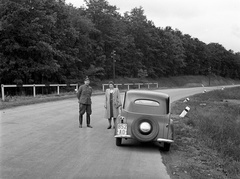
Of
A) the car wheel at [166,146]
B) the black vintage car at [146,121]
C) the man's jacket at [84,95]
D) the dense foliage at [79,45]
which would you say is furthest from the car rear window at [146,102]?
the dense foliage at [79,45]

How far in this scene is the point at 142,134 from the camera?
7.95 meters

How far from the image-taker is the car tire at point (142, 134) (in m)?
7.86

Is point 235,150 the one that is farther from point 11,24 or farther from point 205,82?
point 205,82

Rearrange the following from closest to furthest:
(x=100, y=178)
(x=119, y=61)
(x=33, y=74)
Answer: (x=100, y=178), (x=33, y=74), (x=119, y=61)

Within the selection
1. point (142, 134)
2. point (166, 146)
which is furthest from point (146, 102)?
point (166, 146)

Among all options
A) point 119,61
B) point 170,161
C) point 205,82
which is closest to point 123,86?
point 119,61

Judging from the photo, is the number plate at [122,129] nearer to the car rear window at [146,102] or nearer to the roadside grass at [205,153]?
the car rear window at [146,102]

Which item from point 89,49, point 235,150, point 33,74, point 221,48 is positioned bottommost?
point 235,150

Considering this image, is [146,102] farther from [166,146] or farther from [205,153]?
[205,153]

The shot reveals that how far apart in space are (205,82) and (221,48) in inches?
1844

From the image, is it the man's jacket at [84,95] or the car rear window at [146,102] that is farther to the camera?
the man's jacket at [84,95]

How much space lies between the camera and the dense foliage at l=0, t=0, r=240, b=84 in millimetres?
34469

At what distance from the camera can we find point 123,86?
50.6 m

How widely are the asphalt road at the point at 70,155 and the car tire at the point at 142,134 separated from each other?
0.34 m
